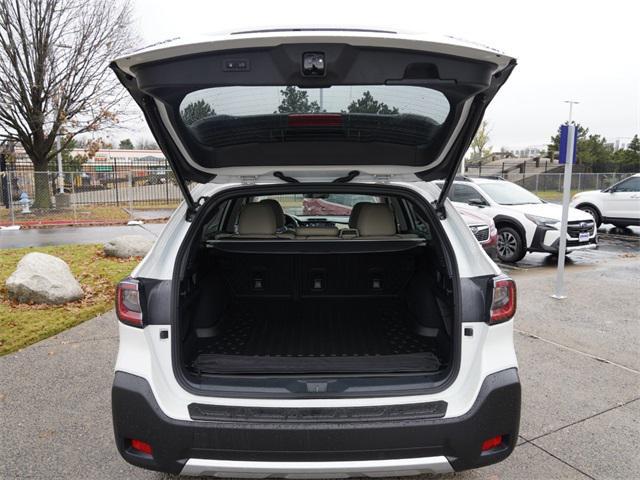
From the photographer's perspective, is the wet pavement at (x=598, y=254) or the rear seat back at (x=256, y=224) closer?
the rear seat back at (x=256, y=224)

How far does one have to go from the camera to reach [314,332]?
3033mm

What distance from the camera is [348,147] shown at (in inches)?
97.1

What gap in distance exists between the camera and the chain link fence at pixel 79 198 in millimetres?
15773

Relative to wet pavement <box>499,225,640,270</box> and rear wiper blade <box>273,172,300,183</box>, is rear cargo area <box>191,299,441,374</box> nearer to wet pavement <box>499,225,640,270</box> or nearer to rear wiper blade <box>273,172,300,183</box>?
rear wiper blade <box>273,172,300,183</box>

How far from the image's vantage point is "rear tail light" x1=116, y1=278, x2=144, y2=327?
6.91 ft

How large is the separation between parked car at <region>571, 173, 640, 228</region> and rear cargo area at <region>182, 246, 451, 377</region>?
1047cm

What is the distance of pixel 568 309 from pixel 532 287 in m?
1.00

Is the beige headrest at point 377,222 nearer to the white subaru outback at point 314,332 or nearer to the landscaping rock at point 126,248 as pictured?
the white subaru outback at point 314,332

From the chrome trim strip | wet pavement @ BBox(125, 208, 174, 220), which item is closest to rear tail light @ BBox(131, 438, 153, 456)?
the chrome trim strip

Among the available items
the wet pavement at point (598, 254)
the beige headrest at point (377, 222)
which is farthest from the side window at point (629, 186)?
the beige headrest at point (377, 222)

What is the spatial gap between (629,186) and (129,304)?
13630 mm

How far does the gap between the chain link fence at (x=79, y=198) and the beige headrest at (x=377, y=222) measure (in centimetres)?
982

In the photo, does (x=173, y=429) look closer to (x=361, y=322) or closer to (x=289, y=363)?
(x=289, y=363)

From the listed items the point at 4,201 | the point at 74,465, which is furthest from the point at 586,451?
the point at 4,201
